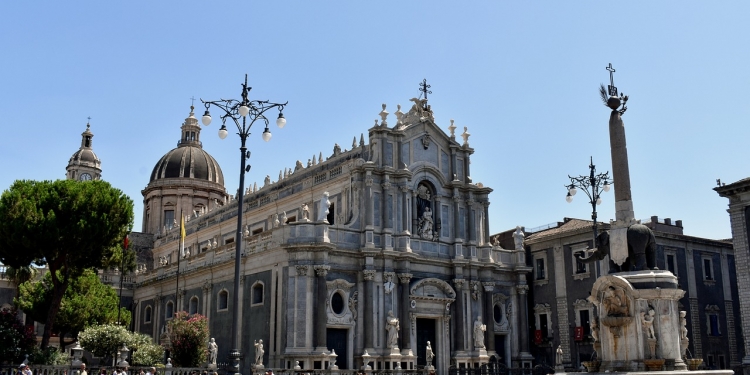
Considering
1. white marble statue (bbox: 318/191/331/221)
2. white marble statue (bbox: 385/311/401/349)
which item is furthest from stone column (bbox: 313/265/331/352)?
white marble statue (bbox: 385/311/401/349)

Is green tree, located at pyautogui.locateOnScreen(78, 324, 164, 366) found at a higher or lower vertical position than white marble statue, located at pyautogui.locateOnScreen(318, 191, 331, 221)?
lower

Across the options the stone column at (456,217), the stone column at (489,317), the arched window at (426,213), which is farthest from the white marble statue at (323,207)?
the stone column at (489,317)

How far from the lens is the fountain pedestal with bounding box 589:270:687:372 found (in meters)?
18.2

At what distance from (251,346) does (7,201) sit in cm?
1423

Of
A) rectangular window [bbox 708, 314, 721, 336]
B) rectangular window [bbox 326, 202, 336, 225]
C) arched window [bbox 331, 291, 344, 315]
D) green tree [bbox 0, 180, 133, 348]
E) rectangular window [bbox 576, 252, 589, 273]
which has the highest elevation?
rectangular window [bbox 326, 202, 336, 225]

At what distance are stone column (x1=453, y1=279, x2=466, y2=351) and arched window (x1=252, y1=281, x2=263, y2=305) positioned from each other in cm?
1116

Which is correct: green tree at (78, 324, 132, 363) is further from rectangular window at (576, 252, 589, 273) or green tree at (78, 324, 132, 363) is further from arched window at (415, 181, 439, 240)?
rectangular window at (576, 252, 589, 273)

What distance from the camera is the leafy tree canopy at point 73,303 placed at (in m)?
45.2

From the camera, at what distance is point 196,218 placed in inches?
2363

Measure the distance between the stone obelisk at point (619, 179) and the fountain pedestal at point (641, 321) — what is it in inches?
37.1

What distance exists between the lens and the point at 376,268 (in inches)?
1554

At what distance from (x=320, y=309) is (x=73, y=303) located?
18.5 meters

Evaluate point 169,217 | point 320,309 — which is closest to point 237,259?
point 320,309

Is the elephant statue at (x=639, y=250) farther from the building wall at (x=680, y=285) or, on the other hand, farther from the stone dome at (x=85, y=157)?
the stone dome at (x=85, y=157)
